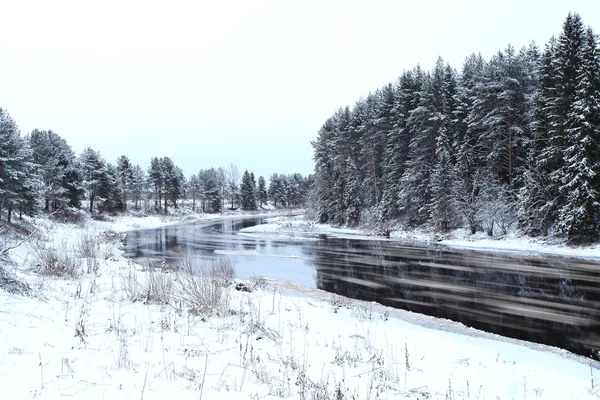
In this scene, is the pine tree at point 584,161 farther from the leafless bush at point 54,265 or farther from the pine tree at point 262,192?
the pine tree at point 262,192

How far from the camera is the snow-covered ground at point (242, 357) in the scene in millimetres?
4383

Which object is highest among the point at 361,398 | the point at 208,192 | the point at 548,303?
the point at 208,192

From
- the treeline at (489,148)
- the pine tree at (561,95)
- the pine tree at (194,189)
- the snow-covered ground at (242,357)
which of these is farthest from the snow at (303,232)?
the pine tree at (194,189)

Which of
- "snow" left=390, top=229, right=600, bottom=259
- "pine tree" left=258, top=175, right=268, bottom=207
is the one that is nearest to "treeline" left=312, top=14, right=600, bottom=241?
"snow" left=390, top=229, right=600, bottom=259

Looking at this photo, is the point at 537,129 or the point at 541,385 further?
the point at 537,129

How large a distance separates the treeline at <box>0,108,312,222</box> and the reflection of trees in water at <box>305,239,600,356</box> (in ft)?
73.9

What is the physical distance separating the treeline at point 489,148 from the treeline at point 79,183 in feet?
108

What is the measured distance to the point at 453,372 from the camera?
6.45 m

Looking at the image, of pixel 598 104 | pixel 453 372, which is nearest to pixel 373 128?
pixel 598 104

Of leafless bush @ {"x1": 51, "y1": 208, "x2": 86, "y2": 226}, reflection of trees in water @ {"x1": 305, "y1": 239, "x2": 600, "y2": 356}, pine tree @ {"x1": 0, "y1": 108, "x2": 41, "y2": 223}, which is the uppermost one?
pine tree @ {"x1": 0, "y1": 108, "x2": 41, "y2": 223}

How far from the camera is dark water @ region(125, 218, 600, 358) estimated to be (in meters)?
10.6

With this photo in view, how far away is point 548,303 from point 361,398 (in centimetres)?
1098

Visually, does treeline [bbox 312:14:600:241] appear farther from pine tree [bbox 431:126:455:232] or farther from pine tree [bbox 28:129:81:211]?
pine tree [bbox 28:129:81:211]

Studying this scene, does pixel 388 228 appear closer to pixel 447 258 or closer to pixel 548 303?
pixel 447 258
